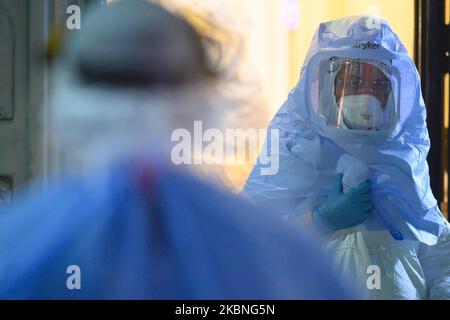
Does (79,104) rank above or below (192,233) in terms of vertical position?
above

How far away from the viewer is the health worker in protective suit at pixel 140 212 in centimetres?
146

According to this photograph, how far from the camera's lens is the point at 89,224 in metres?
1.46

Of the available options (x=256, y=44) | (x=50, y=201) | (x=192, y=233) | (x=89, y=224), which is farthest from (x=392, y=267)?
(x=50, y=201)

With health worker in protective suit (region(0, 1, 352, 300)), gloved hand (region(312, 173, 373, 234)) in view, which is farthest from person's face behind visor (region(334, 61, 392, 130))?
health worker in protective suit (region(0, 1, 352, 300))

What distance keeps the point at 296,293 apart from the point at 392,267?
9.7 inches

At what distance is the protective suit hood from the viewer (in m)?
1.42

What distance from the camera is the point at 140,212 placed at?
147 cm

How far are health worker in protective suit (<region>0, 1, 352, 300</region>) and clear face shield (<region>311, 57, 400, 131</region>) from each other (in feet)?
0.93

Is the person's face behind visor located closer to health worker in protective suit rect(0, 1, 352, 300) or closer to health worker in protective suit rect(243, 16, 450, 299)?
health worker in protective suit rect(243, 16, 450, 299)

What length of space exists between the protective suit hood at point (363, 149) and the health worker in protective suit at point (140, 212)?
0.12m

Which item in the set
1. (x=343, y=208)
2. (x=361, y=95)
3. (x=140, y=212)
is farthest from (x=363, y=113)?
(x=140, y=212)

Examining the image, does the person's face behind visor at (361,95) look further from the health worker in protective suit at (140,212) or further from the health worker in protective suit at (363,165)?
the health worker in protective suit at (140,212)
